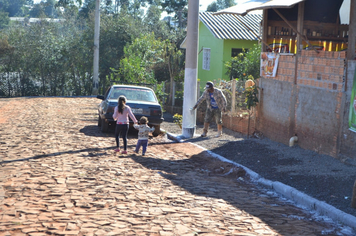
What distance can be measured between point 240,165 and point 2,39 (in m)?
25.2

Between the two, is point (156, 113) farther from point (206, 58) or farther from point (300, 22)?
point (206, 58)

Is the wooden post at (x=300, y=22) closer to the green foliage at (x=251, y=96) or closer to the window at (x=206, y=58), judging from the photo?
the green foliage at (x=251, y=96)

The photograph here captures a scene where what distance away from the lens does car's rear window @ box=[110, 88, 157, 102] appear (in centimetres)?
1370

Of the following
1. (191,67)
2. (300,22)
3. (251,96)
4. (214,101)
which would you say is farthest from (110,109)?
(300,22)

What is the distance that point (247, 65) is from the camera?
19.6 metres

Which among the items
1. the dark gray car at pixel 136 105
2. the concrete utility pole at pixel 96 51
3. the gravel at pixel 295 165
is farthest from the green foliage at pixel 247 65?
the concrete utility pole at pixel 96 51

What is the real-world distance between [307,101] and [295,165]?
1.95m

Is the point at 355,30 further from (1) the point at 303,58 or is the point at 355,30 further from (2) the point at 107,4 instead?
(2) the point at 107,4

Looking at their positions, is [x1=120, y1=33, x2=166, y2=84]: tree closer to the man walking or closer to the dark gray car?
the dark gray car

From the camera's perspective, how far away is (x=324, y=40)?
12.4 metres

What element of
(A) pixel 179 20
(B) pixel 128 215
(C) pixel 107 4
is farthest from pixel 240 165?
(C) pixel 107 4

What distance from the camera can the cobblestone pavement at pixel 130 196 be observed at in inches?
221

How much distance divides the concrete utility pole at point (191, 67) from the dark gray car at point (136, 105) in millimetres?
809

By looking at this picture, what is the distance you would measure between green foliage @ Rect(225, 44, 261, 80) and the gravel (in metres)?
6.36
